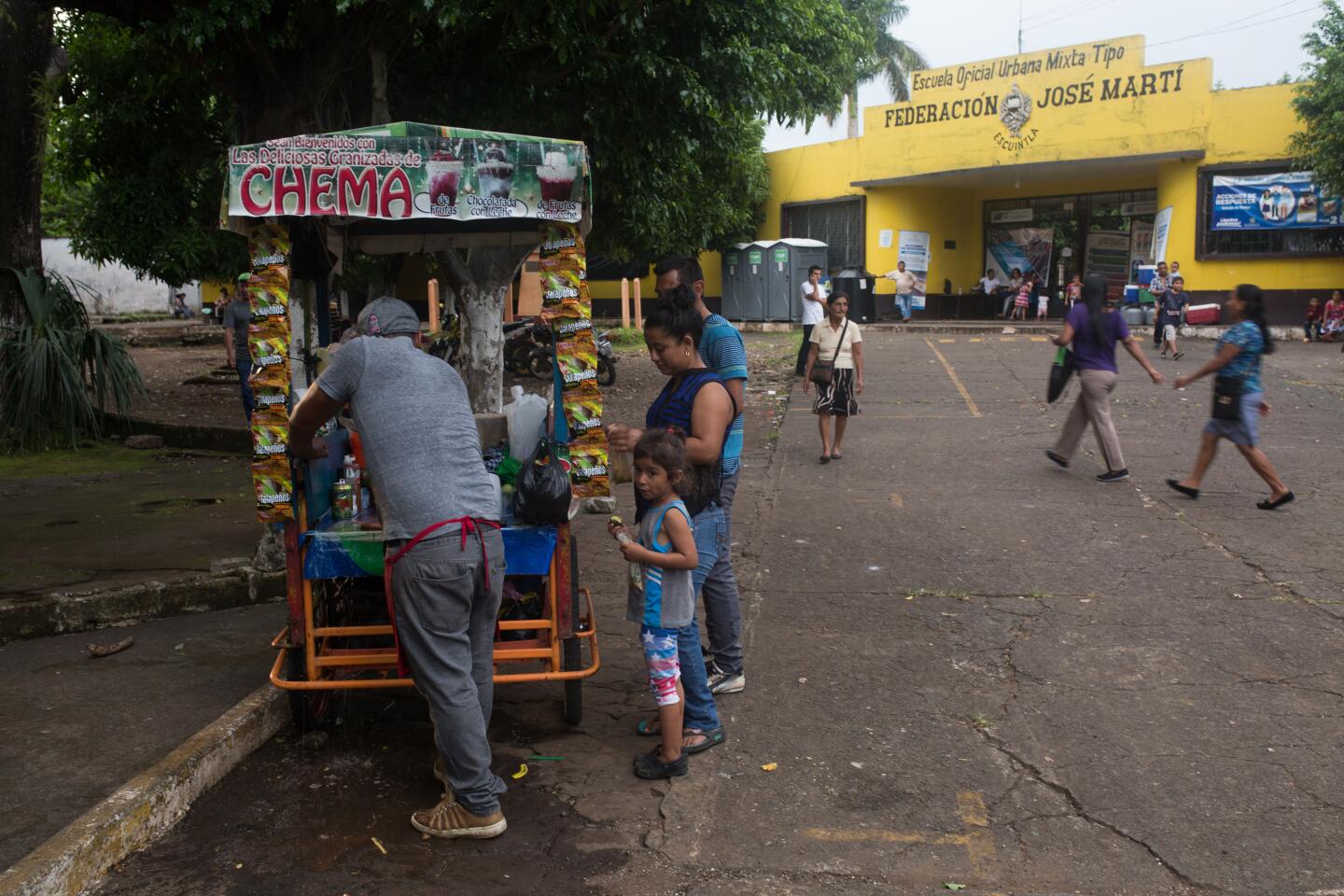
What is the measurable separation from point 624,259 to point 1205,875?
1507 cm

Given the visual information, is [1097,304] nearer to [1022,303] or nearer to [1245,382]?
[1245,382]

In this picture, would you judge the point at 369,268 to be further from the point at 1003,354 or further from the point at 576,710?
the point at 576,710

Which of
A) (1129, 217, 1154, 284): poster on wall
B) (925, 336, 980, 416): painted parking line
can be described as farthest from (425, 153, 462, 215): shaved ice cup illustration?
(1129, 217, 1154, 284): poster on wall

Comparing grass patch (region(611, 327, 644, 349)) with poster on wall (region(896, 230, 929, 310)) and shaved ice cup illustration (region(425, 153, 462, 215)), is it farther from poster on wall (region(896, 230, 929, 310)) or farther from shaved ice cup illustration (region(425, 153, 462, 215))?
shaved ice cup illustration (region(425, 153, 462, 215))

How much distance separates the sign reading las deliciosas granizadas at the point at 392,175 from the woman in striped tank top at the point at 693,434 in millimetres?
698

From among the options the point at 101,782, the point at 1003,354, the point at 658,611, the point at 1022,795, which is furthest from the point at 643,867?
the point at 1003,354

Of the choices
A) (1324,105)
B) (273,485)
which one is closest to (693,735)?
(273,485)

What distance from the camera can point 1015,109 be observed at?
2441 centimetres

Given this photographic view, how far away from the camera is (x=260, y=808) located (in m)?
4.14

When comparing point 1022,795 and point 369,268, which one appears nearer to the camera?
point 1022,795

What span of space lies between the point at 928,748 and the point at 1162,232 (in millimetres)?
21773

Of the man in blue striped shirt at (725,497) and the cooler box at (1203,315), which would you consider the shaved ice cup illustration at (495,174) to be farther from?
the cooler box at (1203,315)

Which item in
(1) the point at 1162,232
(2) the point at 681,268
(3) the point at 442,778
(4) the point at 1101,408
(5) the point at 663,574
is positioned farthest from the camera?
(1) the point at 1162,232

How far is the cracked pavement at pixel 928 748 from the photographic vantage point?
3686 millimetres
